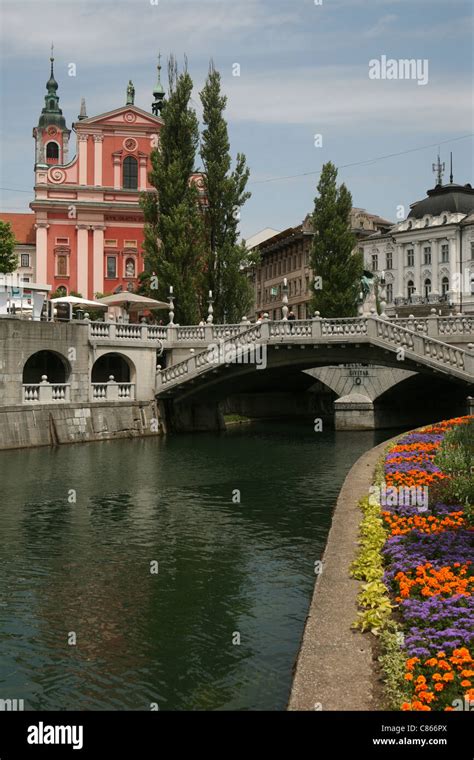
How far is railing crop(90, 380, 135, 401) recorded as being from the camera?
134 feet

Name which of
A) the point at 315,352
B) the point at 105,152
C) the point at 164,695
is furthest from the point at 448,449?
the point at 105,152

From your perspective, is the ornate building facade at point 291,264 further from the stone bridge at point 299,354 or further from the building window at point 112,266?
the stone bridge at point 299,354

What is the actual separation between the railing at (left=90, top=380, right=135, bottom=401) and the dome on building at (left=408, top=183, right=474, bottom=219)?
6628 cm

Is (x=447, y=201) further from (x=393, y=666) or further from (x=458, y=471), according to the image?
(x=393, y=666)

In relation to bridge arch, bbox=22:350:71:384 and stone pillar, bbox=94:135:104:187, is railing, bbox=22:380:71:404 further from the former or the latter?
stone pillar, bbox=94:135:104:187

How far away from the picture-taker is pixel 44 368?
138 ft

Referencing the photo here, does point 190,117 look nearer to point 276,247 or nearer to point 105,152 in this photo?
point 105,152

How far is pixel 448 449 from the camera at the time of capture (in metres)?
18.4

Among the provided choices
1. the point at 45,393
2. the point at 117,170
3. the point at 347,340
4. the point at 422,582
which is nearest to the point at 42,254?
the point at 117,170

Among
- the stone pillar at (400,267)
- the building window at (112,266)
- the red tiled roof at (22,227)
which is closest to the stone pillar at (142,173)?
the building window at (112,266)

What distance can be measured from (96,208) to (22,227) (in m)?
31.4

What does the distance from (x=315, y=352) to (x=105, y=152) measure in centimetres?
4328

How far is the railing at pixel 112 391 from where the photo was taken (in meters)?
40.9

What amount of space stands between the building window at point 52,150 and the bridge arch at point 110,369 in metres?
61.7
